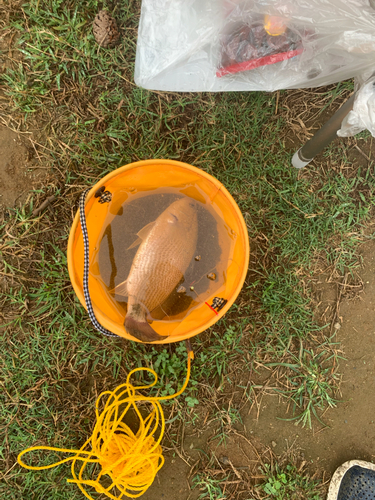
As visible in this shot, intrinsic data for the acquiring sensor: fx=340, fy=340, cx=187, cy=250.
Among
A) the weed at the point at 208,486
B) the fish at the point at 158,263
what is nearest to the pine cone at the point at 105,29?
the fish at the point at 158,263

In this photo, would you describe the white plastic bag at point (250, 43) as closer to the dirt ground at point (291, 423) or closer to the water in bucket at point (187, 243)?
the water in bucket at point (187, 243)

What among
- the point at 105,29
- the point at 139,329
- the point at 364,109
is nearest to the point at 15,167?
the point at 105,29

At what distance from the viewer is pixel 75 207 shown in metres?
2.00

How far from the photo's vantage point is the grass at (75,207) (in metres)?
1.96

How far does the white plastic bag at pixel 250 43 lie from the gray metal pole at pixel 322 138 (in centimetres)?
29

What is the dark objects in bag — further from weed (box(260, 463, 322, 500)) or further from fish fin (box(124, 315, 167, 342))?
weed (box(260, 463, 322, 500))

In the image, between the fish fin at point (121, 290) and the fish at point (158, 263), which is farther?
the fish fin at point (121, 290)

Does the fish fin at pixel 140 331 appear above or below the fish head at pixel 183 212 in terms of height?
below

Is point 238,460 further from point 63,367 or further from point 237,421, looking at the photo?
point 63,367

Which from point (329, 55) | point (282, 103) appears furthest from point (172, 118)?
point (329, 55)

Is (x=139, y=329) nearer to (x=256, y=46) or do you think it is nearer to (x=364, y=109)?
(x=364, y=109)

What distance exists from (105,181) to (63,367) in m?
1.15

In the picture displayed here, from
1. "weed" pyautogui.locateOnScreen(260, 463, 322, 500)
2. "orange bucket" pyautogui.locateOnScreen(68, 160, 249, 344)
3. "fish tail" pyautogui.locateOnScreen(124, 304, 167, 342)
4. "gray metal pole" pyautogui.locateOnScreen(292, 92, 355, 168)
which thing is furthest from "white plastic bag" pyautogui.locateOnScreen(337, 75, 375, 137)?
"weed" pyautogui.locateOnScreen(260, 463, 322, 500)

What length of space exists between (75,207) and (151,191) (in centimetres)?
47
